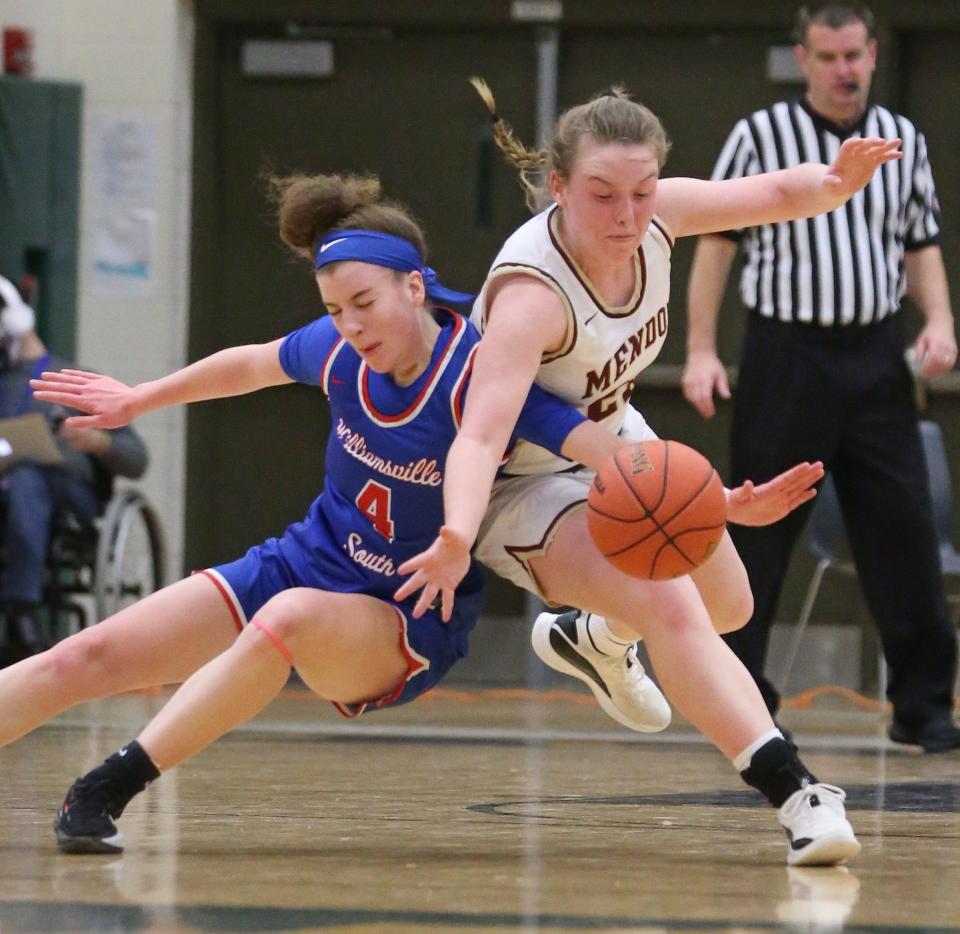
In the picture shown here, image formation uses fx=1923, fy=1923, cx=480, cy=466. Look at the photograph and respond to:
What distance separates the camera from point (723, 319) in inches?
318

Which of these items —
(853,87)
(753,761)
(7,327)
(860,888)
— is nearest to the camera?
(860,888)

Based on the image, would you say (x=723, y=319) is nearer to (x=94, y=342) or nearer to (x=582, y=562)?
(x=94, y=342)

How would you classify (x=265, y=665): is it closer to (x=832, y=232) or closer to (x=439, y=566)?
(x=439, y=566)

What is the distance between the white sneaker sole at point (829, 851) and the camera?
2.96 metres

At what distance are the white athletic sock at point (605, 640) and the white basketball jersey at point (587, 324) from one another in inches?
16.8

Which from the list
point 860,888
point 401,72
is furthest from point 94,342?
point 860,888

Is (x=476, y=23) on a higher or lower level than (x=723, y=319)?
higher

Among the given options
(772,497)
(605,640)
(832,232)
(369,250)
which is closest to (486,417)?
(369,250)

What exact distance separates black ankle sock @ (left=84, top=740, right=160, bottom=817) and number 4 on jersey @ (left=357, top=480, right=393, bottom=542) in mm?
549

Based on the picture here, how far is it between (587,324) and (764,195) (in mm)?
427

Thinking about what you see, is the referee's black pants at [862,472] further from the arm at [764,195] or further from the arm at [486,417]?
the arm at [486,417]

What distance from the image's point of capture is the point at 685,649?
10.2ft

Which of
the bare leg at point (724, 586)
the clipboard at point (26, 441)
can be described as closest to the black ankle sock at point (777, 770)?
the bare leg at point (724, 586)

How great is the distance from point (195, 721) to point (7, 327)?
4.36m
